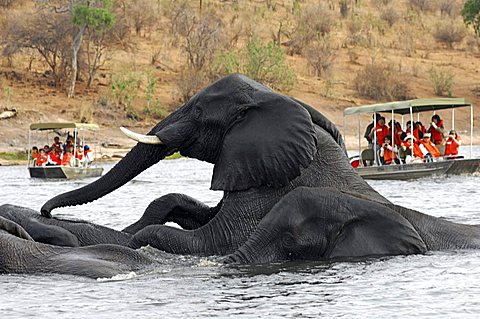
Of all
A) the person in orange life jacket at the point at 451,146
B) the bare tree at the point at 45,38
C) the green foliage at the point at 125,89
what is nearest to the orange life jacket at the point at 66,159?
the person in orange life jacket at the point at 451,146

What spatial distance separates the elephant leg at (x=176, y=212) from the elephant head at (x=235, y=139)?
1.00 ft

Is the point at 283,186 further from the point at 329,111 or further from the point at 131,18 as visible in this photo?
the point at 131,18

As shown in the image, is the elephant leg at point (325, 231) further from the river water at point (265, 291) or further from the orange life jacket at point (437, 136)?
the orange life jacket at point (437, 136)

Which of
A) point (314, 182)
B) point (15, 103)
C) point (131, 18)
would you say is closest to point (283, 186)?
point (314, 182)

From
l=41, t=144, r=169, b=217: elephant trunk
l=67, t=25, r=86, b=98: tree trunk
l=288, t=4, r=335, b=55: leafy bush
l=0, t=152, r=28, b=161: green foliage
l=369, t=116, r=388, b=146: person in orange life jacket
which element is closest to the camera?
l=41, t=144, r=169, b=217: elephant trunk

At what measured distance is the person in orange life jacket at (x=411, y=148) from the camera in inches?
843

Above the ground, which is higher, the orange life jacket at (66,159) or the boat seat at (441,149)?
the boat seat at (441,149)

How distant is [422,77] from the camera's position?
46.8 m

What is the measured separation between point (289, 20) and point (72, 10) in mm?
15401

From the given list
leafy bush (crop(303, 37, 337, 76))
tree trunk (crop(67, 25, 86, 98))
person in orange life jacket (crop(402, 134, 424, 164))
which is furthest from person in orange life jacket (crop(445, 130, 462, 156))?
leafy bush (crop(303, 37, 337, 76))

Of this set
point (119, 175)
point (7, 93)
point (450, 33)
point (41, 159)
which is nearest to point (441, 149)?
point (41, 159)

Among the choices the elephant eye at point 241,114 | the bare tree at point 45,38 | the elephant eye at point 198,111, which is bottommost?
the elephant eye at point 241,114

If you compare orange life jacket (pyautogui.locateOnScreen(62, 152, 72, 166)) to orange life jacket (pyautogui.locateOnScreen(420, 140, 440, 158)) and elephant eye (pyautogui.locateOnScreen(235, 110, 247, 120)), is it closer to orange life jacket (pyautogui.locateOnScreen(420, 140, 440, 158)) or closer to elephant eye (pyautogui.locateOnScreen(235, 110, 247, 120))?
orange life jacket (pyautogui.locateOnScreen(420, 140, 440, 158))

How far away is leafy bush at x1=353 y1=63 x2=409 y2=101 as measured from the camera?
4328cm
